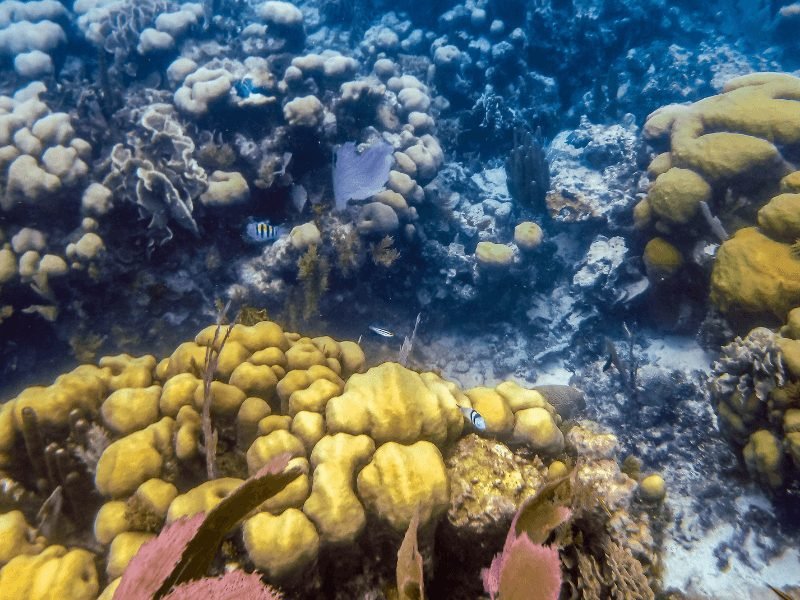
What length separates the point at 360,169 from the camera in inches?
204

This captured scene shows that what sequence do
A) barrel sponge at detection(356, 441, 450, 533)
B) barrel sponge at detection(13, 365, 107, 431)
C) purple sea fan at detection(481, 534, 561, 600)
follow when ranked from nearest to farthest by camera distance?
purple sea fan at detection(481, 534, 561, 600) → barrel sponge at detection(356, 441, 450, 533) → barrel sponge at detection(13, 365, 107, 431)

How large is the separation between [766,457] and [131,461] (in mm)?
4948

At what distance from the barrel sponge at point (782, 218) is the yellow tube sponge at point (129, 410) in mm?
5839

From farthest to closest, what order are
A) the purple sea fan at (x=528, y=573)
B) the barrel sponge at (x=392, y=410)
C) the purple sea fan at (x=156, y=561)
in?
1. the barrel sponge at (x=392, y=410)
2. the purple sea fan at (x=528, y=573)
3. the purple sea fan at (x=156, y=561)

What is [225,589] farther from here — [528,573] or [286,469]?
[528,573]

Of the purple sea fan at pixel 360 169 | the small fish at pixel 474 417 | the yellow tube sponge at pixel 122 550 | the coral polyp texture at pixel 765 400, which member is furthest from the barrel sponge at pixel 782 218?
the yellow tube sponge at pixel 122 550

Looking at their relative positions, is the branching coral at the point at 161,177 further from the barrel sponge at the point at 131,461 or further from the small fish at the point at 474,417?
the small fish at the point at 474,417

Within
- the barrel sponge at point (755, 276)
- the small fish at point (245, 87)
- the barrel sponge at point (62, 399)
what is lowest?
the barrel sponge at point (755, 276)

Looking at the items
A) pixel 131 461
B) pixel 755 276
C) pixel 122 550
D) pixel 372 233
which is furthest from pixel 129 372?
pixel 755 276

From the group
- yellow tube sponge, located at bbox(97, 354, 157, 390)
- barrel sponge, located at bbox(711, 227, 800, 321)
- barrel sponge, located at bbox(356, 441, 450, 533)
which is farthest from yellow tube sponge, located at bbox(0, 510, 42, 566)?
barrel sponge, located at bbox(711, 227, 800, 321)

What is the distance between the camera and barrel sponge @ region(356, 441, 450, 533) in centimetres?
198

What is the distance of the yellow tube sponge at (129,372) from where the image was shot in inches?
103

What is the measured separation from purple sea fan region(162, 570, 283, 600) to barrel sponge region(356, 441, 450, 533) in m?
0.87

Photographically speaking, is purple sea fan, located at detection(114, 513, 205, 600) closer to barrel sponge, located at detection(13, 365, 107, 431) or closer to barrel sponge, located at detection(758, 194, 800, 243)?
barrel sponge, located at detection(13, 365, 107, 431)
